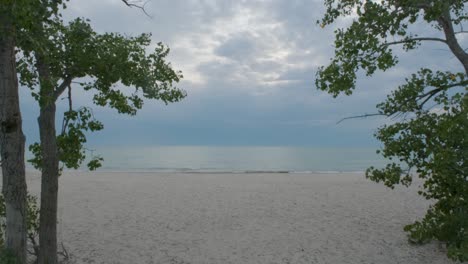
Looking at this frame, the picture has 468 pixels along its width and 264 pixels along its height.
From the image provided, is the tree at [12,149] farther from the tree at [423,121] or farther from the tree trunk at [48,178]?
the tree at [423,121]

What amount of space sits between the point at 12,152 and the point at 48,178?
1521 mm

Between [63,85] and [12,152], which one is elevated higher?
[63,85]

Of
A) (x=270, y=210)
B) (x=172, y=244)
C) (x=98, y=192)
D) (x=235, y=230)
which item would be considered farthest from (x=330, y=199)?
(x=98, y=192)

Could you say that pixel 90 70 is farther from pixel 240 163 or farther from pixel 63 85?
pixel 240 163

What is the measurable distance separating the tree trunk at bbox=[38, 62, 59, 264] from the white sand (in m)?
2.83

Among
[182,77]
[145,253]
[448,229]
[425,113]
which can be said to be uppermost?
[182,77]

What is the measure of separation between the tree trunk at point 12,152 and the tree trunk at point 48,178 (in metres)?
0.77

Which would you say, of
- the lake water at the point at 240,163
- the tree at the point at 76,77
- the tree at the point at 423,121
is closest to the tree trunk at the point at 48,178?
the tree at the point at 76,77

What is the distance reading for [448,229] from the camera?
6742mm

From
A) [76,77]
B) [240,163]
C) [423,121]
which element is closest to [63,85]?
[76,77]

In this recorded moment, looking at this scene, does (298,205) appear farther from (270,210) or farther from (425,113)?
(425,113)

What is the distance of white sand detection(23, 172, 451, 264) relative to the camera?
12.0 meters

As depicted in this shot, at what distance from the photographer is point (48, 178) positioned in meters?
8.41

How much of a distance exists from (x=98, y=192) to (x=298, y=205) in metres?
11.3
